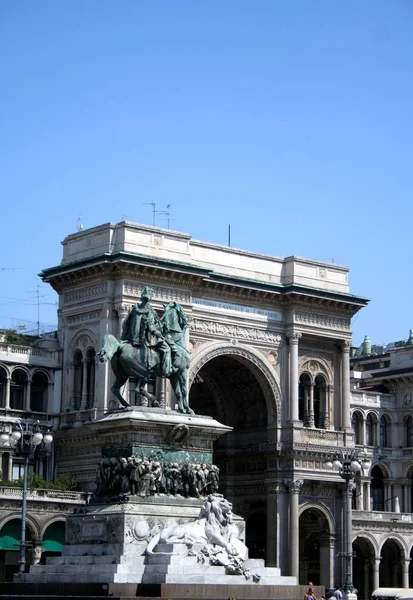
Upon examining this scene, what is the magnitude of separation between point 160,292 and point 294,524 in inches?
638

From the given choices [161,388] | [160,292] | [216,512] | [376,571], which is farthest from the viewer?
[376,571]

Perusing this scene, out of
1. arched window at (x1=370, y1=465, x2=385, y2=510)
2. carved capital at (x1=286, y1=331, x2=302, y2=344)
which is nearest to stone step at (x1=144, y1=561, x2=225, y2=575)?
carved capital at (x1=286, y1=331, x2=302, y2=344)

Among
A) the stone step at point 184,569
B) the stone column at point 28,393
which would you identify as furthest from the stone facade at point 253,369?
the stone step at point 184,569

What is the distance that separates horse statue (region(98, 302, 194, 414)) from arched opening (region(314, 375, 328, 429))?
1779 inches

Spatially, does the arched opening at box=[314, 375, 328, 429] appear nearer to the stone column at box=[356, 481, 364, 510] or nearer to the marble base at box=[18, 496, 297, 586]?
the stone column at box=[356, 481, 364, 510]

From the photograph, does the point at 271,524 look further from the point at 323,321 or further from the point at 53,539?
the point at 53,539

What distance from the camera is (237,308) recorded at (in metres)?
79.1

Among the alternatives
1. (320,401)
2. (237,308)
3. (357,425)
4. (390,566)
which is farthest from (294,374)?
(390,566)

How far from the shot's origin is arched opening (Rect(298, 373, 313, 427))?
81312 mm

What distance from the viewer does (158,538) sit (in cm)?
3397

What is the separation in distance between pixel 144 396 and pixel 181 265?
36703 millimetres

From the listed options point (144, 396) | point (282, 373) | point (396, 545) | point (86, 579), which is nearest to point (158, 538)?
point (86, 579)

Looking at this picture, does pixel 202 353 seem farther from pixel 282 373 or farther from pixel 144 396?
pixel 144 396

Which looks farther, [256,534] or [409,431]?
[409,431]
